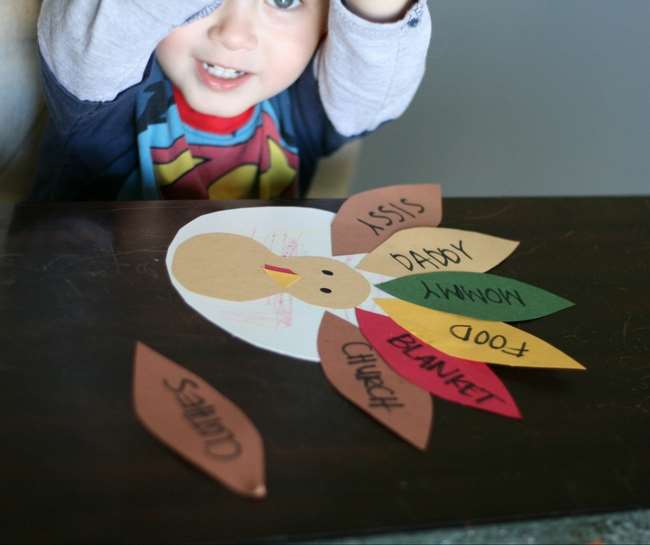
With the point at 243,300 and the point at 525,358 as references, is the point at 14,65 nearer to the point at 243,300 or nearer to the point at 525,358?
the point at 243,300

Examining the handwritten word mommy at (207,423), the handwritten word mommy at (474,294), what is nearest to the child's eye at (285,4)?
the handwritten word mommy at (474,294)

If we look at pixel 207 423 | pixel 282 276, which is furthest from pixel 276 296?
pixel 207 423

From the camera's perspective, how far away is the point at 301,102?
0.94m

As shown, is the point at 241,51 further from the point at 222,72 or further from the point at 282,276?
the point at 282,276

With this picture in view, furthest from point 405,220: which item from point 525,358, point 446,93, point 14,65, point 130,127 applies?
point 446,93

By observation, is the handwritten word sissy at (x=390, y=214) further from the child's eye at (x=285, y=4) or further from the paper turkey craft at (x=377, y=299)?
the child's eye at (x=285, y=4)

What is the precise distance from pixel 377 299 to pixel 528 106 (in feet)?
2.35

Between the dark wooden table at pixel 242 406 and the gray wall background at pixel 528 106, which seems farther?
the gray wall background at pixel 528 106

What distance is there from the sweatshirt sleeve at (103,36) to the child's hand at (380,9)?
5.1 inches

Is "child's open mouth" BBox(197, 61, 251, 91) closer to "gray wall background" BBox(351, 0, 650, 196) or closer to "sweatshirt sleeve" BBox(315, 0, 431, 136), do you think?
"sweatshirt sleeve" BBox(315, 0, 431, 136)

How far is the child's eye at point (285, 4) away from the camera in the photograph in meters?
0.77

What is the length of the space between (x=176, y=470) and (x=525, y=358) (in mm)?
255

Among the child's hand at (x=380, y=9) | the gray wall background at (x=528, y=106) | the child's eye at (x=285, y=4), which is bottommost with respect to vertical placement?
the gray wall background at (x=528, y=106)

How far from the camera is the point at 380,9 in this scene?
0.76m
